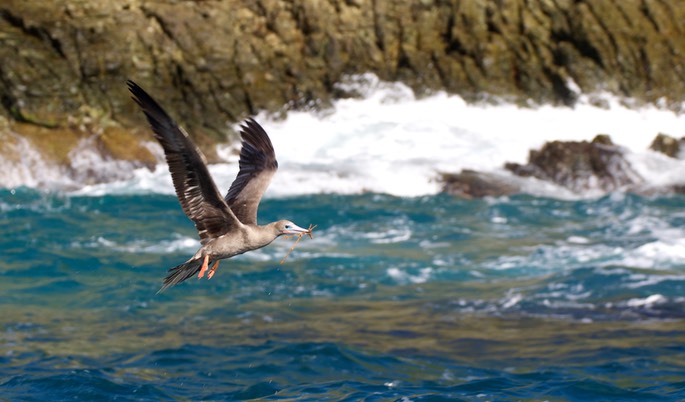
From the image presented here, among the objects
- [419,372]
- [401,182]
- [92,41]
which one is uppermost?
[92,41]

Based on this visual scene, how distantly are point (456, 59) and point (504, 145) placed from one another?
3039 millimetres

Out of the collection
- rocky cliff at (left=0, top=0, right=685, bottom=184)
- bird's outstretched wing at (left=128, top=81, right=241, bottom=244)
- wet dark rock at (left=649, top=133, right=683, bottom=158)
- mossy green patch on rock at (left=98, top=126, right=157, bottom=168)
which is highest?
rocky cliff at (left=0, top=0, right=685, bottom=184)

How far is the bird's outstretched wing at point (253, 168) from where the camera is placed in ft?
27.0

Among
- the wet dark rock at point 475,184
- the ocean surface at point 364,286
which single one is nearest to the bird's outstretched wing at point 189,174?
the ocean surface at point 364,286

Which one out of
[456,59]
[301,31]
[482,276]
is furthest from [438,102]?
[482,276]

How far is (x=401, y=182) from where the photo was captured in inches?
779

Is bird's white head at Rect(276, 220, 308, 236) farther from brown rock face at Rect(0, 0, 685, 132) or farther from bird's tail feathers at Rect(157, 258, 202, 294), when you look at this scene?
brown rock face at Rect(0, 0, 685, 132)

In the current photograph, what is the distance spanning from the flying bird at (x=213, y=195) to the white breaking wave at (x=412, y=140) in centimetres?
1037

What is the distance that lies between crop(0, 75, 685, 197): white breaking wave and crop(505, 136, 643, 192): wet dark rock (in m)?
0.28

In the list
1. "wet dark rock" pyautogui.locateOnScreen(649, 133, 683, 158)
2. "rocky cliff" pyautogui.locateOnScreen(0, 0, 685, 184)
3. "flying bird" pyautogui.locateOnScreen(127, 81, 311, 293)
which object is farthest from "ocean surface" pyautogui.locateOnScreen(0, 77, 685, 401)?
"flying bird" pyautogui.locateOnScreen(127, 81, 311, 293)

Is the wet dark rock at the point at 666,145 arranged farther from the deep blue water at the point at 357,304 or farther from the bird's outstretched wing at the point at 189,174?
the bird's outstretched wing at the point at 189,174

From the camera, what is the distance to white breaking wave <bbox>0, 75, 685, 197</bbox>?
19641mm

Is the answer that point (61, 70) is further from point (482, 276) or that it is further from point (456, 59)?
point (482, 276)

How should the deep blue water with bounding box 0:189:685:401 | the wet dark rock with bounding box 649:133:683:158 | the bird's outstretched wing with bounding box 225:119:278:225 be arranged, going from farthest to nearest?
1. the wet dark rock with bounding box 649:133:683:158
2. the deep blue water with bounding box 0:189:685:401
3. the bird's outstretched wing with bounding box 225:119:278:225
